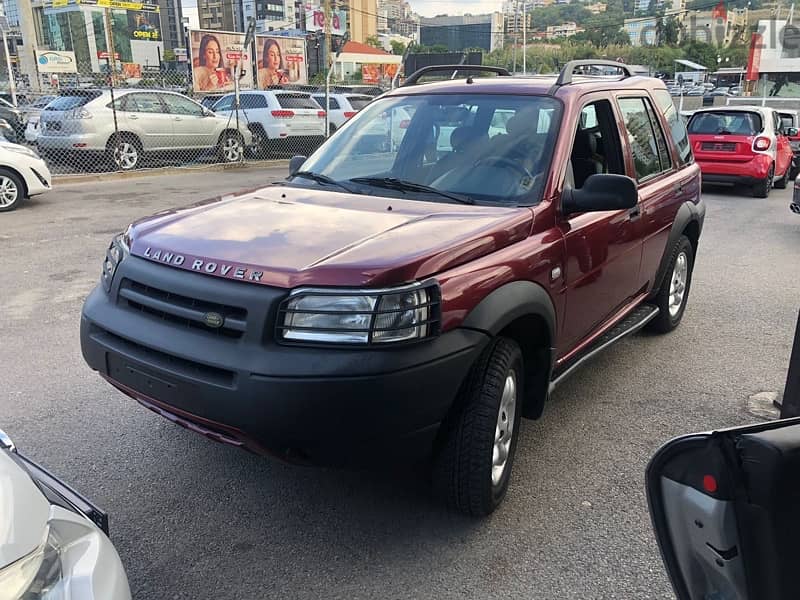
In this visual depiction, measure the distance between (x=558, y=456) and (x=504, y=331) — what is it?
972mm

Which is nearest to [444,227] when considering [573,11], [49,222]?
[49,222]

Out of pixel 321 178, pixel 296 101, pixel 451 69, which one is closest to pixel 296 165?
pixel 321 178

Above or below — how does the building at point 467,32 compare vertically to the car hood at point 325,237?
above

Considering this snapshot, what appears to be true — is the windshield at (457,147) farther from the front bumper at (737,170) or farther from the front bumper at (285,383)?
Result: the front bumper at (737,170)

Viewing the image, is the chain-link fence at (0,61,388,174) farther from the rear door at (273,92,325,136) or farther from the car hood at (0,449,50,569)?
the car hood at (0,449,50,569)

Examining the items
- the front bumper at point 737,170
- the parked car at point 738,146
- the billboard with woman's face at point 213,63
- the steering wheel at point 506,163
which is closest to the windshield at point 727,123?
the parked car at point 738,146

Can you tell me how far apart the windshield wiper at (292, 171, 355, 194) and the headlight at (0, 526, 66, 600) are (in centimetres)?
238

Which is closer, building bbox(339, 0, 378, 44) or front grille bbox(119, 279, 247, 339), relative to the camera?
front grille bbox(119, 279, 247, 339)

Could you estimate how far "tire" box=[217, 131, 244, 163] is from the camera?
53.2 ft

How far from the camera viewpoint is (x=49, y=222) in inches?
375

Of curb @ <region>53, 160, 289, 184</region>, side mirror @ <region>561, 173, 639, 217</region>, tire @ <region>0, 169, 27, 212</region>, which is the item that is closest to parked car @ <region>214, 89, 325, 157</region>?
curb @ <region>53, 160, 289, 184</region>

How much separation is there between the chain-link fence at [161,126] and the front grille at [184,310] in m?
12.0

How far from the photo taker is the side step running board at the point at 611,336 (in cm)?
361

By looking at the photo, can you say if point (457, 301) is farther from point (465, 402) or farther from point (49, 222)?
point (49, 222)
